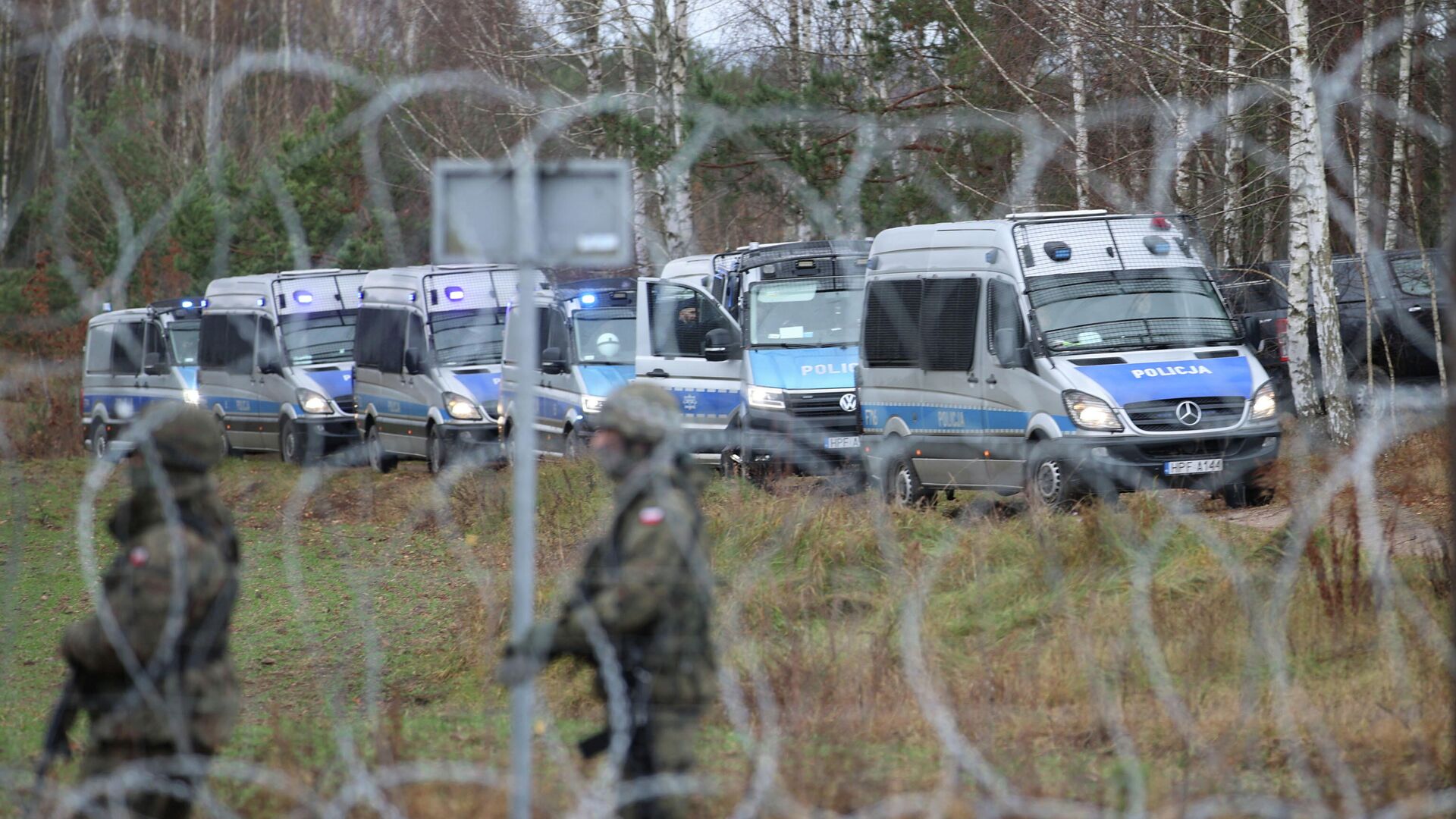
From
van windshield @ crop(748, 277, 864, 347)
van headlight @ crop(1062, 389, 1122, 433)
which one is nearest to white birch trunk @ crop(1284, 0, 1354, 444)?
van headlight @ crop(1062, 389, 1122, 433)

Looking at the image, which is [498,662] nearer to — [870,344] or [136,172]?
[870,344]

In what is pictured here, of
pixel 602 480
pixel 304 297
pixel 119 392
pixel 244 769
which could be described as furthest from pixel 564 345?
pixel 244 769

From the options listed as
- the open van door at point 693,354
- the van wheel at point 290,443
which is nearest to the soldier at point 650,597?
the open van door at point 693,354

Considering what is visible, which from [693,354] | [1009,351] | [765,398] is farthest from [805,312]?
[1009,351]

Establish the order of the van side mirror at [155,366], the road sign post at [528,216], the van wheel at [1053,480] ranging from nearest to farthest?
1. the road sign post at [528,216]
2. the van wheel at [1053,480]
3. the van side mirror at [155,366]

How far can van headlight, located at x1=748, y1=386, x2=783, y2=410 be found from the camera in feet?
46.3

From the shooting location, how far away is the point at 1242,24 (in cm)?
1375

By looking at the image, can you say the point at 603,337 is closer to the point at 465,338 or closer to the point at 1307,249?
the point at 465,338

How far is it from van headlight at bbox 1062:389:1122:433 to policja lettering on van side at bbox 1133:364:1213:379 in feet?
1.12

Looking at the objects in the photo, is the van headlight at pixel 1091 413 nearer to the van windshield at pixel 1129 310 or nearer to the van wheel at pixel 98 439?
the van windshield at pixel 1129 310

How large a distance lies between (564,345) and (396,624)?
21.4ft

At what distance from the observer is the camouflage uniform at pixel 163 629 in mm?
4359

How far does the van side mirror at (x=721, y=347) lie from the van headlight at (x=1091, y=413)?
14.3ft

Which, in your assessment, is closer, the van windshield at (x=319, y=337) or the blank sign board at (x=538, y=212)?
the blank sign board at (x=538, y=212)
